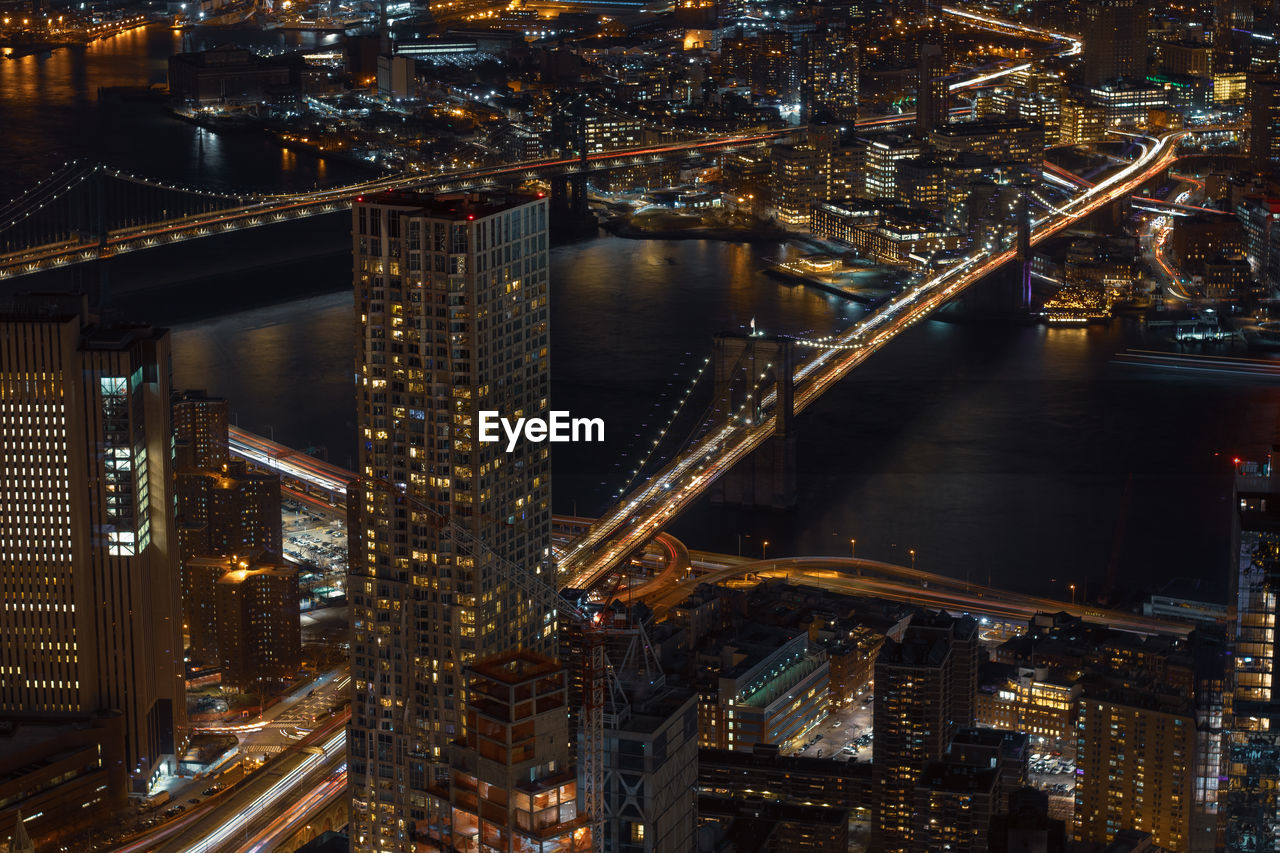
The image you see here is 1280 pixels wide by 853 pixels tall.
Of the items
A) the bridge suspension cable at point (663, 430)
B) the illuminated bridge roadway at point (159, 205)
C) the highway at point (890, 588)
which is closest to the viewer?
the highway at point (890, 588)

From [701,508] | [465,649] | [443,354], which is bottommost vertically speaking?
[701,508]

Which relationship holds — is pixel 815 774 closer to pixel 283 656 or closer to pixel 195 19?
pixel 283 656

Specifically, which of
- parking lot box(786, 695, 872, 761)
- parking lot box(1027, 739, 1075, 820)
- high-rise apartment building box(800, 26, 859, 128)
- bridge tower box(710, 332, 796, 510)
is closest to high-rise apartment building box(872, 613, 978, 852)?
parking lot box(1027, 739, 1075, 820)

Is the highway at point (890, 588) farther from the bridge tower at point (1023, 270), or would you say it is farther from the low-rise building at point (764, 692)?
the bridge tower at point (1023, 270)

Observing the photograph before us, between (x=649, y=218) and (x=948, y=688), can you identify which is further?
(x=649, y=218)

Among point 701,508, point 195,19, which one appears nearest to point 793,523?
point 701,508

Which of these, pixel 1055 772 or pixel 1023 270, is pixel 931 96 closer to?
pixel 1023 270

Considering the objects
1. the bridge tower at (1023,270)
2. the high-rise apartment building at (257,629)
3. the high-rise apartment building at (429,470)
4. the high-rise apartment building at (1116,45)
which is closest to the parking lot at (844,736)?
the high-rise apartment building at (257,629)

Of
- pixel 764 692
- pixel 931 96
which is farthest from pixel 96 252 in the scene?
pixel 931 96
